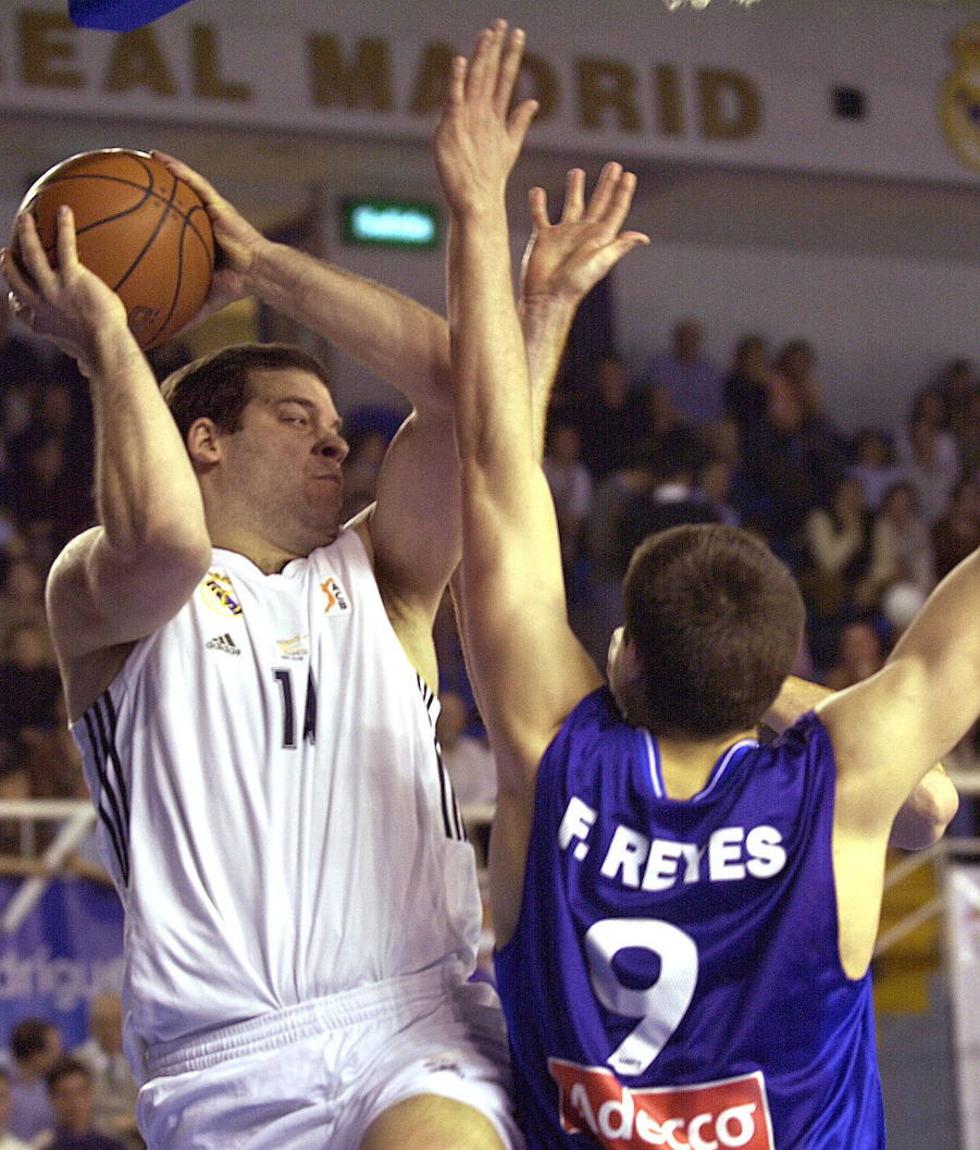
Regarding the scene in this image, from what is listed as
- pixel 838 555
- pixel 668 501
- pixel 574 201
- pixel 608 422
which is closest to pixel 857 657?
pixel 668 501

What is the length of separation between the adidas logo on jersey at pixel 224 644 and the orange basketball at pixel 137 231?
617mm

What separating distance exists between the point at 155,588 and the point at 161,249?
29.3 inches

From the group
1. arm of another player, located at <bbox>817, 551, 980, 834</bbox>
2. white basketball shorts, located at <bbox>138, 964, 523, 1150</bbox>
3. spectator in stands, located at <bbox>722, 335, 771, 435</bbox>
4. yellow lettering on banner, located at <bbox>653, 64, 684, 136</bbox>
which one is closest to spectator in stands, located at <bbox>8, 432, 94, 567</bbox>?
yellow lettering on banner, located at <bbox>653, 64, 684, 136</bbox>

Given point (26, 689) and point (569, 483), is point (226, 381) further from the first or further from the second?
point (569, 483)

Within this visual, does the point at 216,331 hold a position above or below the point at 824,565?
above

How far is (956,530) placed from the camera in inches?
539

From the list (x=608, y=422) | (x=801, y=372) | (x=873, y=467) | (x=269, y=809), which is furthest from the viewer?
(x=801, y=372)

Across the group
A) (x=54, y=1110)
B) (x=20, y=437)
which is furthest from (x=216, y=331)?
(x=54, y=1110)

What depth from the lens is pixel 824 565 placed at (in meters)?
13.3

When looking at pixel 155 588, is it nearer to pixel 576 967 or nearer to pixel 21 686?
pixel 576 967

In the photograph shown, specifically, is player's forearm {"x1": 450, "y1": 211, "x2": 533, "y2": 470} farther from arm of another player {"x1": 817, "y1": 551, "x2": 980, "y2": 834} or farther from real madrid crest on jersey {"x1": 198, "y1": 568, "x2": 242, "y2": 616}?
arm of another player {"x1": 817, "y1": 551, "x2": 980, "y2": 834}

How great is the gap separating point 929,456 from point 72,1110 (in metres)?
9.02

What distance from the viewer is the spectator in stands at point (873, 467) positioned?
14109 mm

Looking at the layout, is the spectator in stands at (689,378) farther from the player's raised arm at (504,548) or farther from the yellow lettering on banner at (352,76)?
the player's raised arm at (504,548)
